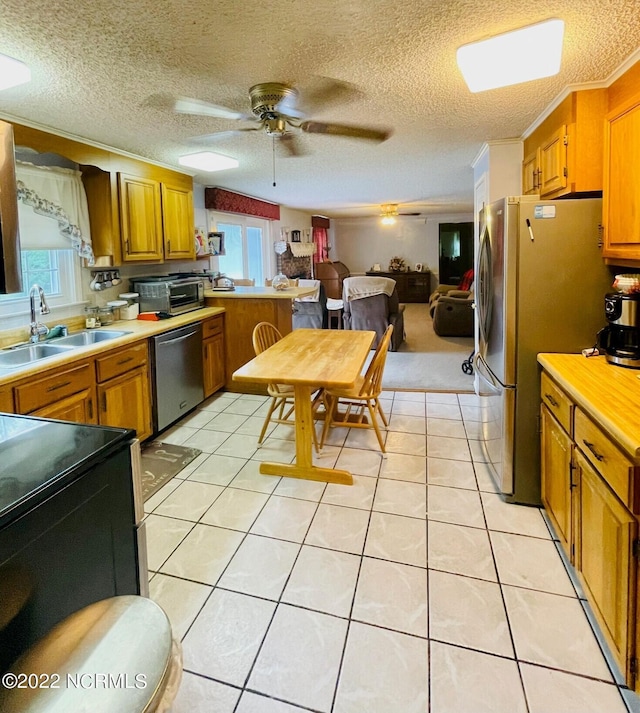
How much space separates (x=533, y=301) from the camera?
2291mm

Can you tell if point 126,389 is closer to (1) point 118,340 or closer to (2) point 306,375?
(1) point 118,340

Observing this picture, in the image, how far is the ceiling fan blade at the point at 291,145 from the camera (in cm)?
314

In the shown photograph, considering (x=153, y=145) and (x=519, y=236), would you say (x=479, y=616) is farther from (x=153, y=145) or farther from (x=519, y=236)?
(x=153, y=145)

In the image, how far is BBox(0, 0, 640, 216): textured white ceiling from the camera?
1561 millimetres

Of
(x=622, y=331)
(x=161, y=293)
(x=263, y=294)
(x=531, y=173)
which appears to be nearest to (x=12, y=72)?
(x=161, y=293)

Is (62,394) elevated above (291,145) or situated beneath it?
situated beneath

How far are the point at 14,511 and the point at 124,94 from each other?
2189 mm

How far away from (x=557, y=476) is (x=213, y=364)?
3.09 meters

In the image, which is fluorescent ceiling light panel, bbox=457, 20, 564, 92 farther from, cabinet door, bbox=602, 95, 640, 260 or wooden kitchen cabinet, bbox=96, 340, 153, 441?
wooden kitchen cabinet, bbox=96, 340, 153, 441

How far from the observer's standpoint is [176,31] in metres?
1.68

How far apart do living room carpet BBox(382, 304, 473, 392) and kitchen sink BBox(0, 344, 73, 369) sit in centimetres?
291

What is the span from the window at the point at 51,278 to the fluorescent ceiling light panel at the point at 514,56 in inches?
113

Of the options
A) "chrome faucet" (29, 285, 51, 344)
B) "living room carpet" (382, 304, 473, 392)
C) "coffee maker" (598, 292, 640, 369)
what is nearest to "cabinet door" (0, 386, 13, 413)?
"chrome faucet" (29, 285, 51, 344)

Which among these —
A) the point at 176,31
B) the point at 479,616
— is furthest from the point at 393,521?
the point at 176,31
